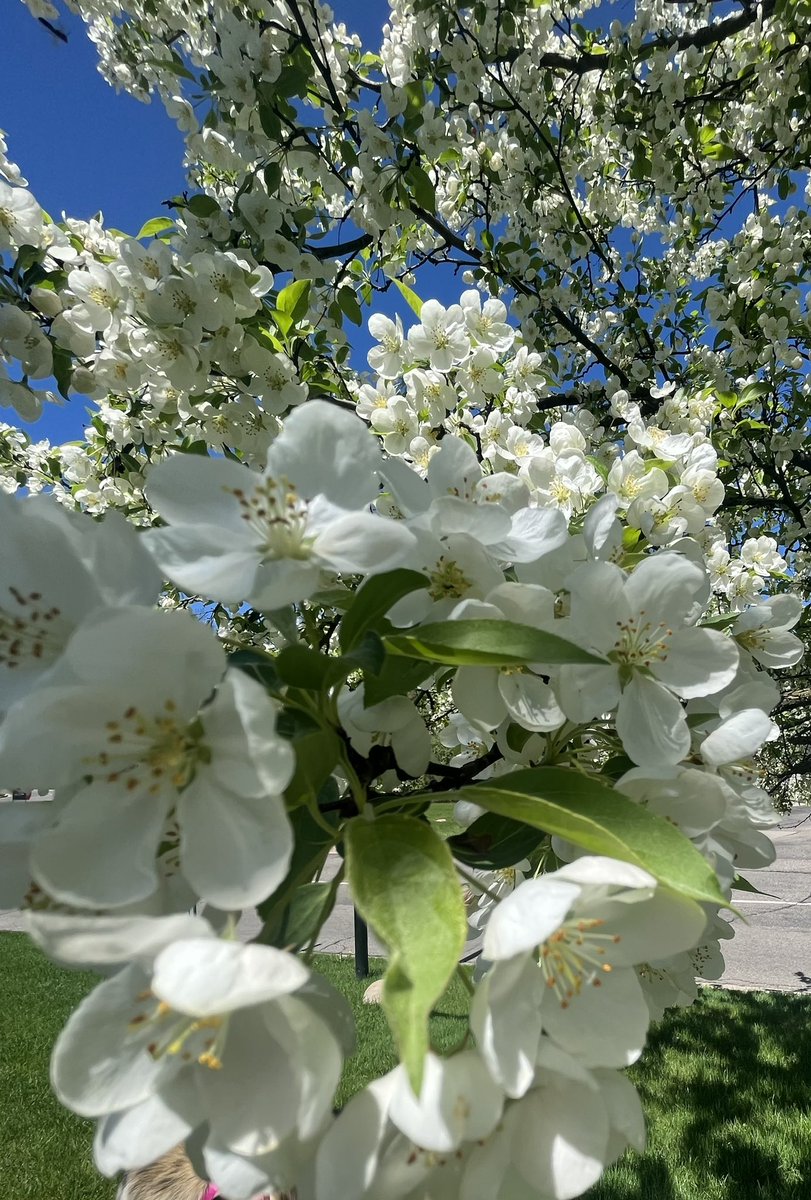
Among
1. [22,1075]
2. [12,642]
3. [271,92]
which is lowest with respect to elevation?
[22,1075]

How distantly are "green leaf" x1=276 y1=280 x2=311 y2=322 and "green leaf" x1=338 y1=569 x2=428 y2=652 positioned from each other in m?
1.19

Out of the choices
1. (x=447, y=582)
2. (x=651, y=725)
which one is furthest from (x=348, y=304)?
(x=651, y=725)

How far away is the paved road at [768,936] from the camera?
8.05 m

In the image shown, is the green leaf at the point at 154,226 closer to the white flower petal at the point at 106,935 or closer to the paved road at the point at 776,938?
the white flower petal at the point at 106,935

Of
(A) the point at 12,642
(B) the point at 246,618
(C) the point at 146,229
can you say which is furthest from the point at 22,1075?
(A) the point at 12,642

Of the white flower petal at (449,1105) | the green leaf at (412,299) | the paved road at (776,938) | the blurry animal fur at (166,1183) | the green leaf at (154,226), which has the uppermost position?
the green leaf at (154,226)

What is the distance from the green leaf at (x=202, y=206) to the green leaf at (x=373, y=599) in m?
1.31

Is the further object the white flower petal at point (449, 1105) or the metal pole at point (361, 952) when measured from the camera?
the metal pole at point (361, 952)

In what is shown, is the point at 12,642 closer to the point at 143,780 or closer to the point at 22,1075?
the point at 143,780

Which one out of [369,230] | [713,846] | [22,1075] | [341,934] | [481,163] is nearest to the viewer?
[713,846]

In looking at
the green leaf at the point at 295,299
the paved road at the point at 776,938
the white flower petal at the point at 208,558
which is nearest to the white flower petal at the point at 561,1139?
the white flower petal at the point at 208,558

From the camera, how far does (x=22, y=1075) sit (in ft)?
15.7

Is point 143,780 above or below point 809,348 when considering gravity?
below

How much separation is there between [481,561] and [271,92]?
152 centimetres
